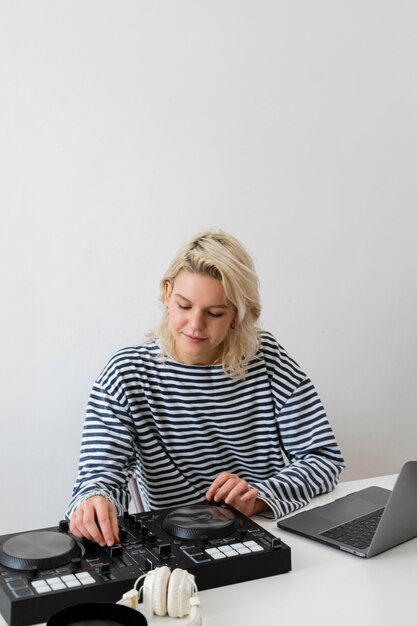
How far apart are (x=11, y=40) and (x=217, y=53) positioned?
65 cm

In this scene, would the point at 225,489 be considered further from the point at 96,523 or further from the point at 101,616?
the point at 101,616

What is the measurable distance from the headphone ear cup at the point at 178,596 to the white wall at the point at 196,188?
1.39 metres

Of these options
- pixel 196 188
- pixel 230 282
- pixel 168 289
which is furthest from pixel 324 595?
pixel 196 188

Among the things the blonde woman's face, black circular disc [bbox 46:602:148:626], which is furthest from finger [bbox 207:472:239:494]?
black circular disc [bbox 46:602:148:626]

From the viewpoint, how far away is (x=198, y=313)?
6.06 ft

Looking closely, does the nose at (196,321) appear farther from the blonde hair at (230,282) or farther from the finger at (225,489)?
the finger at (225,489)

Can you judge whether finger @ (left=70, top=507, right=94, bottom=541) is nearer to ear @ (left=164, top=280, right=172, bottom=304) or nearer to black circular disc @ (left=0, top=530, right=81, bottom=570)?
black circular disc @ (left=0, top=530, right=81, bottom=570)

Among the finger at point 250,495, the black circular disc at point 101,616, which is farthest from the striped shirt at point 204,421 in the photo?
the black circular disc at point 101,616

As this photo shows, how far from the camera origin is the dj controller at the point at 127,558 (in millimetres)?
1163

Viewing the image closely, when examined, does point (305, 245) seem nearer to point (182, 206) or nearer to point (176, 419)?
point (182, 206)

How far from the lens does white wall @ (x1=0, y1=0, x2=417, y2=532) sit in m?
2.40

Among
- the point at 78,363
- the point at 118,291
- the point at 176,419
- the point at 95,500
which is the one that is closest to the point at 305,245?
the point at 118,291

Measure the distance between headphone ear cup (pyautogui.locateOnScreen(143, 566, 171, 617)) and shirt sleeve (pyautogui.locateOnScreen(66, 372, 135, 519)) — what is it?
457 millimetres

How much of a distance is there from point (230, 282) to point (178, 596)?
86cm
